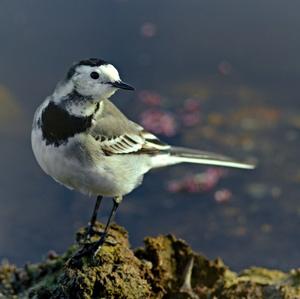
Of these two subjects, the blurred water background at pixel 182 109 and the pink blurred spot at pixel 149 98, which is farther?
the pink blurred spot at pixel 149 98

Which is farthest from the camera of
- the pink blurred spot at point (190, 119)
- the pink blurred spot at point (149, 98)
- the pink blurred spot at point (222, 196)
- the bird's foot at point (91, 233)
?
the pink blurred spot at point (149, 98)

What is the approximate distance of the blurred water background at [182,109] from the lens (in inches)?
315

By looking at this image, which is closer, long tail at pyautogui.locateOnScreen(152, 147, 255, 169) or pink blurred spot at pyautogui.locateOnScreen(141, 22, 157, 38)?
long tail at pyautogui.locateOnScreen(152, 147, 255, 169)

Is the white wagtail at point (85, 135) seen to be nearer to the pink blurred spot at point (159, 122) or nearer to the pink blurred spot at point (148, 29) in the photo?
the pink blurred spot at point (159, 122)

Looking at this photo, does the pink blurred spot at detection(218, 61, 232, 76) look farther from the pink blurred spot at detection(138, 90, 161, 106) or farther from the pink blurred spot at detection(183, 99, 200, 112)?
the pink blurred spot at detection(138, 90, 161, 106)

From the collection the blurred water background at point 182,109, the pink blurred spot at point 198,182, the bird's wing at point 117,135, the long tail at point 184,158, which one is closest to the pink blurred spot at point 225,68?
the blurred water background at point 182,109

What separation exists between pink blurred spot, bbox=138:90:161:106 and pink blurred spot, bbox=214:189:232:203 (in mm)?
1454

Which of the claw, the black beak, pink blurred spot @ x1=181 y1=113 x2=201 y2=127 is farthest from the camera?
pink blurred spot @ x1=181 y1=113 x2=201 y2=127

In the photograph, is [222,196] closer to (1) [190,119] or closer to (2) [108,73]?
(1) [190,119]

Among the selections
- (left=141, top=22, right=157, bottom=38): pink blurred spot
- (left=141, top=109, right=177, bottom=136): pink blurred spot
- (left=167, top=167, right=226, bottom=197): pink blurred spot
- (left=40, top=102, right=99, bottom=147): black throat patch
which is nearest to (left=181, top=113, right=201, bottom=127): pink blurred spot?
(left=141, top=109, right=177, bottom=136): pink blurred spot

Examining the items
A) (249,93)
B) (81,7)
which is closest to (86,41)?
(81,7)

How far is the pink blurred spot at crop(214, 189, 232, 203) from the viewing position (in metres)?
8.47

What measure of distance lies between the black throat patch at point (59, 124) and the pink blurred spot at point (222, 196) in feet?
9.85

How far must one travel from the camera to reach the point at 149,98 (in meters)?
9.59
